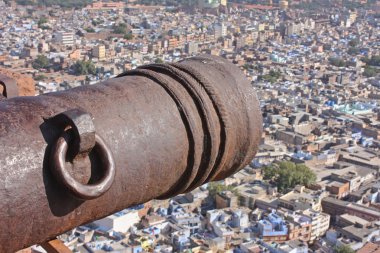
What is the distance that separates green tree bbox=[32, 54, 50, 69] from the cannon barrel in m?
26.3

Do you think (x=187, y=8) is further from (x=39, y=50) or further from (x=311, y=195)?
(x=311, y=195)

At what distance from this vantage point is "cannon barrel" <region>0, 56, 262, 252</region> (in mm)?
967

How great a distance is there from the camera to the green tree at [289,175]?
1411cm

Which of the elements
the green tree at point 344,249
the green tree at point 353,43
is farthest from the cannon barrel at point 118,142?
the green tree at point 353,43

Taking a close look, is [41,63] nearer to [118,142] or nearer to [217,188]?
[217,188]

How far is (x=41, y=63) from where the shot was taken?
2697cm

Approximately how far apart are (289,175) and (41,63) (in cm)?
1559

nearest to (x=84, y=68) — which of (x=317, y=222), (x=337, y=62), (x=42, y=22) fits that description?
(x=337, y=62)

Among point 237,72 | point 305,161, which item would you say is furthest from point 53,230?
point 305,161

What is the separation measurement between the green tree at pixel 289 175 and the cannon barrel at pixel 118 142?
12.9 m

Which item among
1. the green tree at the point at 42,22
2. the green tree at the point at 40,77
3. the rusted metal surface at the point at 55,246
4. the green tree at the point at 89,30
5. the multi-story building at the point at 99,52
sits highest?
the rusted metal surface at the point at 55,246

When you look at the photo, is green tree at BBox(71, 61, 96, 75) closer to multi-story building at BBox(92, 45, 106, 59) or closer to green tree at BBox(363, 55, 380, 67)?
multi-story building at BBox(92, 45, 106, 59)

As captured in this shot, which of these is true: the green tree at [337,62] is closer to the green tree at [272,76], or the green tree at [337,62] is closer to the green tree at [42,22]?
the green tree at [272,76]

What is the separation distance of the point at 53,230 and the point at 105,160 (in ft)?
0.44
